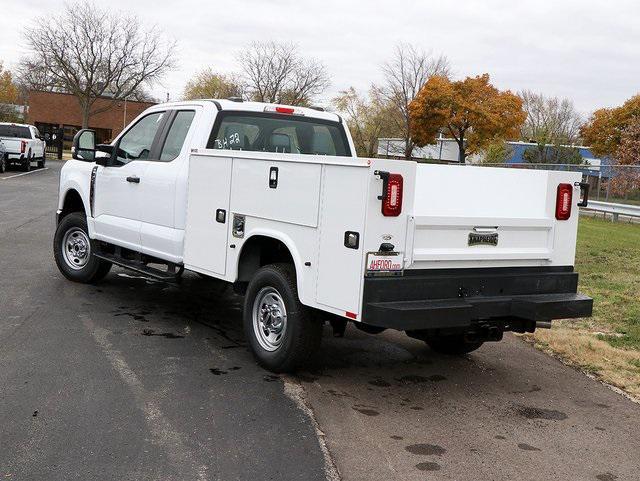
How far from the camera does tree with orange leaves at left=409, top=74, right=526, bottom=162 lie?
54969 mm

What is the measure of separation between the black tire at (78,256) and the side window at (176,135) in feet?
6.15

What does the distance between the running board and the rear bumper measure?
2842 mm

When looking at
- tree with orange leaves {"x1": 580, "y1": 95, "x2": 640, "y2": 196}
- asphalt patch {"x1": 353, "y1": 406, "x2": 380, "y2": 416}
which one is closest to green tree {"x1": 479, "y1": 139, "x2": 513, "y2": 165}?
tree with orange leaves {"x1": 580, "y1": 95, "x2": 640, "y2": 196}

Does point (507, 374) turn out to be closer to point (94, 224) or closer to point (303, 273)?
point (303, 273)

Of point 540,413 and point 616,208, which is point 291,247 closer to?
point 540,413

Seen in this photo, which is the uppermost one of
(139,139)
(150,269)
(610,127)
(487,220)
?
(610,127)

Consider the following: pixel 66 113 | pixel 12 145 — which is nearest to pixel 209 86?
pixel 66 113

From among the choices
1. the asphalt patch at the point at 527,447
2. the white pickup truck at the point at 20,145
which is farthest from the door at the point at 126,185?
the white pickup truck at the point at 20,145

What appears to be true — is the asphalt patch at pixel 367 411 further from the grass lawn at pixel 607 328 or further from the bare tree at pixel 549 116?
the bare tree at pixel 549 116

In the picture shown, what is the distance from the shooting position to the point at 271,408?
17.0 feet

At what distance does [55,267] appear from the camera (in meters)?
10.2

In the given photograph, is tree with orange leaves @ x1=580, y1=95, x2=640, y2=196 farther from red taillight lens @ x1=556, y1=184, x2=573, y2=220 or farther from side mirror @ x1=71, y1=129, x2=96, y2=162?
red taillight lens @ x1=556, y1=184, x2=573, y2=220

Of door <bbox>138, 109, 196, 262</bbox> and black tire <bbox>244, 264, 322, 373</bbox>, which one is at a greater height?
door <bbox>138, 109, 196, 262</bbox>

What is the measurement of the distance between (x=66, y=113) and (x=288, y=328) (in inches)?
2546
